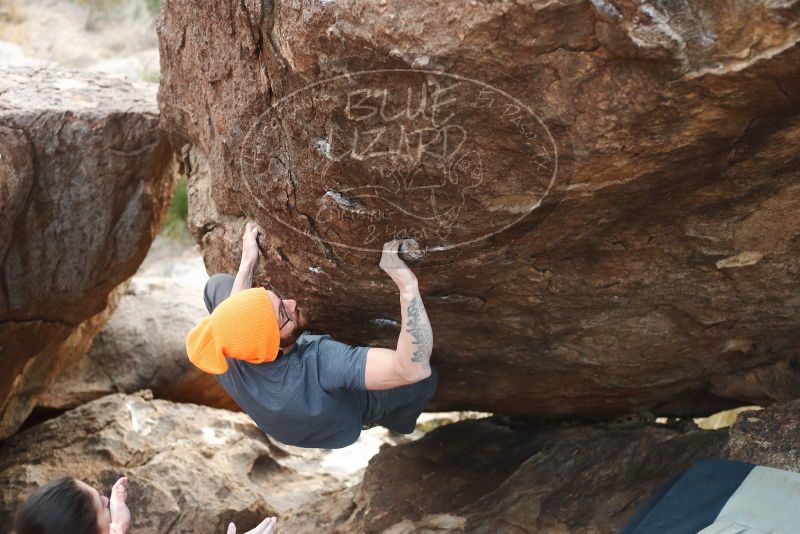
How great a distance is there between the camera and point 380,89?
2.17 m

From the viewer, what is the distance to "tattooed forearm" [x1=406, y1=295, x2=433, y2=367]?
2.44 meters

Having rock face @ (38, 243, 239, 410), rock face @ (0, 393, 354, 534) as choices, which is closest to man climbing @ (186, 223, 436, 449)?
rock face @ (0, 393, 354, 534)

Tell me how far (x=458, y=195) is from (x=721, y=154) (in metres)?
0.65

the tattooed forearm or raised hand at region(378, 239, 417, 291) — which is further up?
raised hand at region(378, 239, 417, 291)

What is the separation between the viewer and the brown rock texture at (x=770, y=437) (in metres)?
2.69

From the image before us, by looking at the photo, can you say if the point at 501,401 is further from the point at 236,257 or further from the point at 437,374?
the point at 236,257

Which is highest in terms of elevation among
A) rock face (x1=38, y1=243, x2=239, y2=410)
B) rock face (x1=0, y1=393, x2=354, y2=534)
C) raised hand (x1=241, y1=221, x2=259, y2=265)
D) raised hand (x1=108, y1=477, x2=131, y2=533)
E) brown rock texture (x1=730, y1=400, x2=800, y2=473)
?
raised hand (x1=241, y1=221, x2=259, y2=265)

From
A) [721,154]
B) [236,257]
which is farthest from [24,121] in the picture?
[721,154]

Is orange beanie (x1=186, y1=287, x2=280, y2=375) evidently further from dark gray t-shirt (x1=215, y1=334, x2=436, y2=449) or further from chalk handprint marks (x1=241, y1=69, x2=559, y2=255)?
chalk handprint marks (x1=241, y1=69, x2=559, y2=255)

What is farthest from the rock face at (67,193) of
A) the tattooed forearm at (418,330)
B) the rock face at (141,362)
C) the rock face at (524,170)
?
the tattooed forearm at (418,330)

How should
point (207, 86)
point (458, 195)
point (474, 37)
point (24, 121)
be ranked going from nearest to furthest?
point (474, 37) < point (458, 195) < point (207, 86) < point (24, 121)

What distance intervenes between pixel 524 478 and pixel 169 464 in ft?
5.74

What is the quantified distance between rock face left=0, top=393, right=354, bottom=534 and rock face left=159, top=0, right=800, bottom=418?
128cm

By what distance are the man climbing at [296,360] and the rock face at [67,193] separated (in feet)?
3.07
